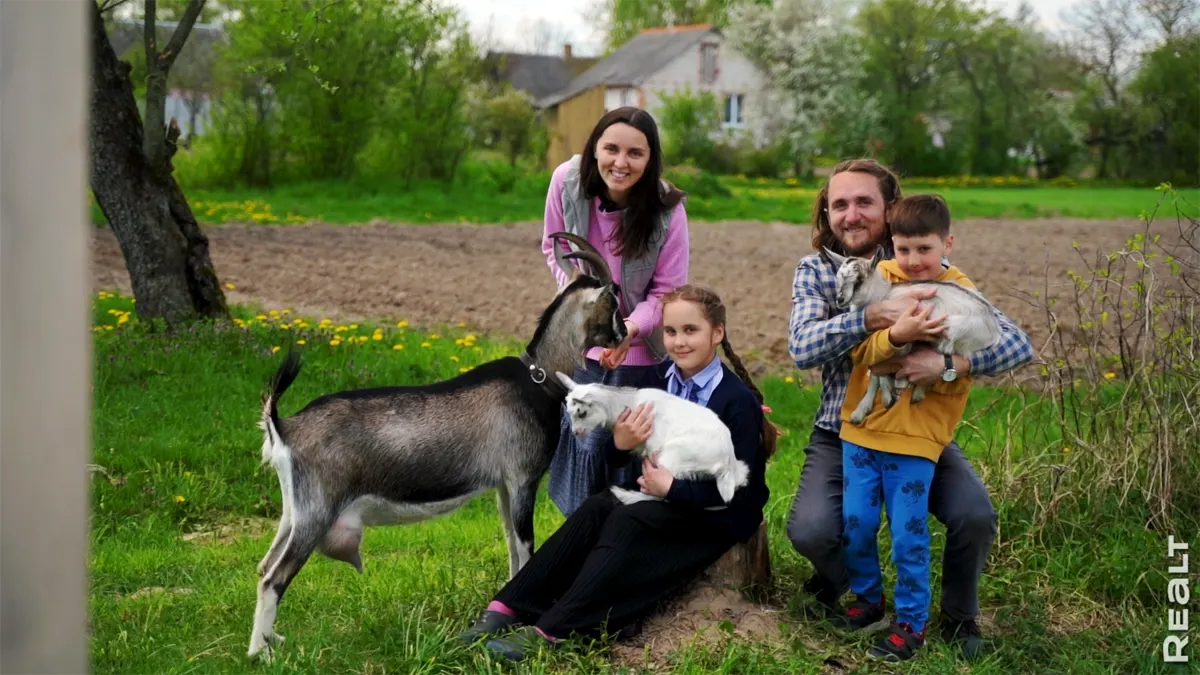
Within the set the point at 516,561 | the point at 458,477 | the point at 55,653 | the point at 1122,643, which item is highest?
the point at 55,653

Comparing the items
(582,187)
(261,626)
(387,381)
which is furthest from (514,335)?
(261,626)

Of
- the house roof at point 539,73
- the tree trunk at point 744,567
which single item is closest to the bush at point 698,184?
the tree trunk at point 744,567

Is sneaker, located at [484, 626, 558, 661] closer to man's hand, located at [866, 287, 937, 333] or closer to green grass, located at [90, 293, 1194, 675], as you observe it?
green grass, located at [90, 293, 1194, 675]

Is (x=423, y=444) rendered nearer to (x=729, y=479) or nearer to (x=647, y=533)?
(x=647, y=533)

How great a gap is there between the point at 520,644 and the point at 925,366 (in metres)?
1.69

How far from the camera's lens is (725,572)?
4.62 metres

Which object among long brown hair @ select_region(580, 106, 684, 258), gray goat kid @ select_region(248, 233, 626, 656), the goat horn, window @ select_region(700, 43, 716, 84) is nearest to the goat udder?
gray goat kid @ select_region(248, 233, 626, 656)

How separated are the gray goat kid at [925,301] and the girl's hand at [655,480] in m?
0.73

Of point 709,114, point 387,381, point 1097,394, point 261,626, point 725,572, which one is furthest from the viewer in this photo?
point 709,114

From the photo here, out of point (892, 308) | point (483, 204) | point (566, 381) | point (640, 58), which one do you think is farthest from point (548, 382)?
point (640, 58)

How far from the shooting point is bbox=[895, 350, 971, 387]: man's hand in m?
4.11

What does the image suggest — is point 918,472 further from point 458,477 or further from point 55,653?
point 55,653

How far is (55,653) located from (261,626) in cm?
215

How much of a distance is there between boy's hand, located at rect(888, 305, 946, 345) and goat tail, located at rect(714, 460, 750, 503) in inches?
27.3
